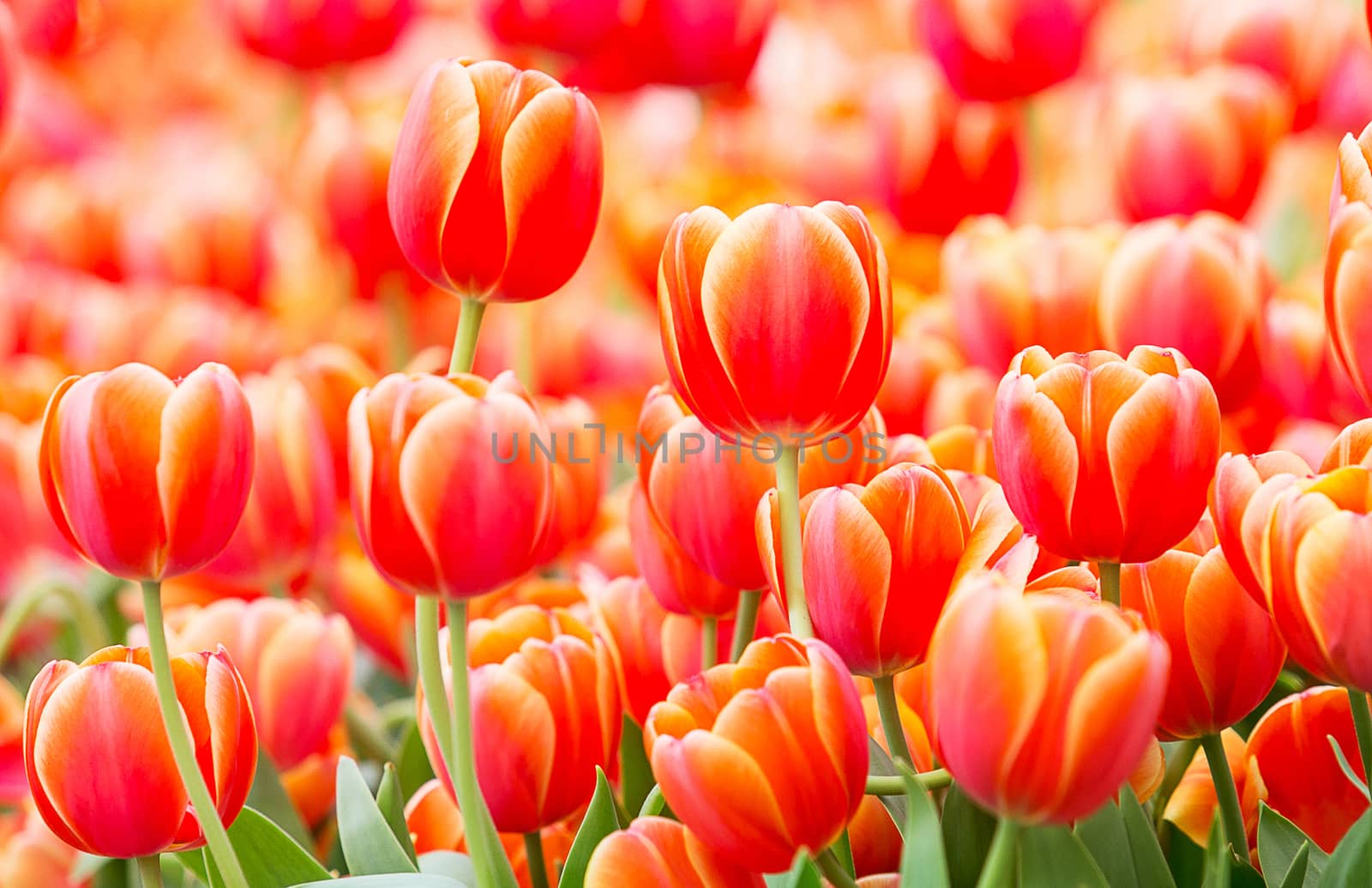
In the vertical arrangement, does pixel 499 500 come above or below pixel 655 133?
below

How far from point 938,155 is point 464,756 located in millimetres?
588

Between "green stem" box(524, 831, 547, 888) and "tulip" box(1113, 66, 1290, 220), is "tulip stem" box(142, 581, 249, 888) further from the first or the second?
"tulip" box(1113, 66, 1290, 220)

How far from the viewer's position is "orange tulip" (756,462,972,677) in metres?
0.40

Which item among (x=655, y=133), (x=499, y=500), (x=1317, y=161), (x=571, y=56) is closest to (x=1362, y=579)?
(x=499, y=500)

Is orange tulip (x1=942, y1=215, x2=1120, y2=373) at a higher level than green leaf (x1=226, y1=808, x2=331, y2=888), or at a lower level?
higher

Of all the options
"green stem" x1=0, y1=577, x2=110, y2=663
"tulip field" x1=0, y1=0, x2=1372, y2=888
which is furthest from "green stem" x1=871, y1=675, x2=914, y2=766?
"green stem" x1=0, y1=577, x2=110, y2=663

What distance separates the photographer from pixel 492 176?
430 millimetres

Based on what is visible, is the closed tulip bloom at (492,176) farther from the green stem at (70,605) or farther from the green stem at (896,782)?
the green stem at (70,605)

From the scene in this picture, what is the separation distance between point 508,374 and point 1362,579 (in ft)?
0.72

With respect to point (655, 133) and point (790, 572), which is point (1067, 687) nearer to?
point (790, 572)

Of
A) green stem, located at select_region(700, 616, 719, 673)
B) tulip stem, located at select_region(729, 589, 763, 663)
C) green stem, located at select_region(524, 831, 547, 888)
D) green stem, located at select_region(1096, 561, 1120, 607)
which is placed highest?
green stem, located at select_region(1096, 561, 1120, 607)

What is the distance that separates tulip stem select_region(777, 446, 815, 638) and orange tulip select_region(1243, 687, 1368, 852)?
6.2 inches

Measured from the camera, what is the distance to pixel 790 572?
408mm

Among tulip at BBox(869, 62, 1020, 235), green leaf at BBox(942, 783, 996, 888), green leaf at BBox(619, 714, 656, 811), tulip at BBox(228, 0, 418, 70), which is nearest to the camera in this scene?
green leaf at BBox(942, 783, 996, 888)
